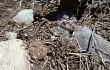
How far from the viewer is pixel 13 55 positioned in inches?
88.8

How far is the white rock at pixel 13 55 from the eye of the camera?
7.12 ft

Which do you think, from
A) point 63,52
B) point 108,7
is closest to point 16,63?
point 63,52

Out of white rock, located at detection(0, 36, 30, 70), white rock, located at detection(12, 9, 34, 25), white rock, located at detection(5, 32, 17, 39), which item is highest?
white rock, located at detection(12, 9, 34, 25)

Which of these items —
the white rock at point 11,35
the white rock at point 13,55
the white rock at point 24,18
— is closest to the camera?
the white rock at point 13,55

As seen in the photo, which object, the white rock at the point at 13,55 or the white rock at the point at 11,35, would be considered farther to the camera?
the white rock at the point at 11,35

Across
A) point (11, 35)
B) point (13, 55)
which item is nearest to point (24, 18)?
point (11, 35)

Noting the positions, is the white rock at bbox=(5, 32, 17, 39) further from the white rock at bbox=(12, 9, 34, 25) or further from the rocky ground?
the white rock at bbox=(12, 9, 34, 25)

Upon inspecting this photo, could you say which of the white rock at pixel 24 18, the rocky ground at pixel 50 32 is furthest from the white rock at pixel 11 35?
the white rock at pixel 24 18

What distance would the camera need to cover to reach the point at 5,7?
9.12ft

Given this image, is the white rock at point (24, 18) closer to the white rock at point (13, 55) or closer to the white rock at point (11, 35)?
the white rock at point (11, 35)

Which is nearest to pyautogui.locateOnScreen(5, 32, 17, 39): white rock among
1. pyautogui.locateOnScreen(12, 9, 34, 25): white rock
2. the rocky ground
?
the rocky ground

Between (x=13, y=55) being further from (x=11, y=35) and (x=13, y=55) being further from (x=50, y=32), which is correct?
(x=50, y=32)

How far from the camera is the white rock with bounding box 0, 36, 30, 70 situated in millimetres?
2171

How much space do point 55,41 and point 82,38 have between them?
0.77 feet
